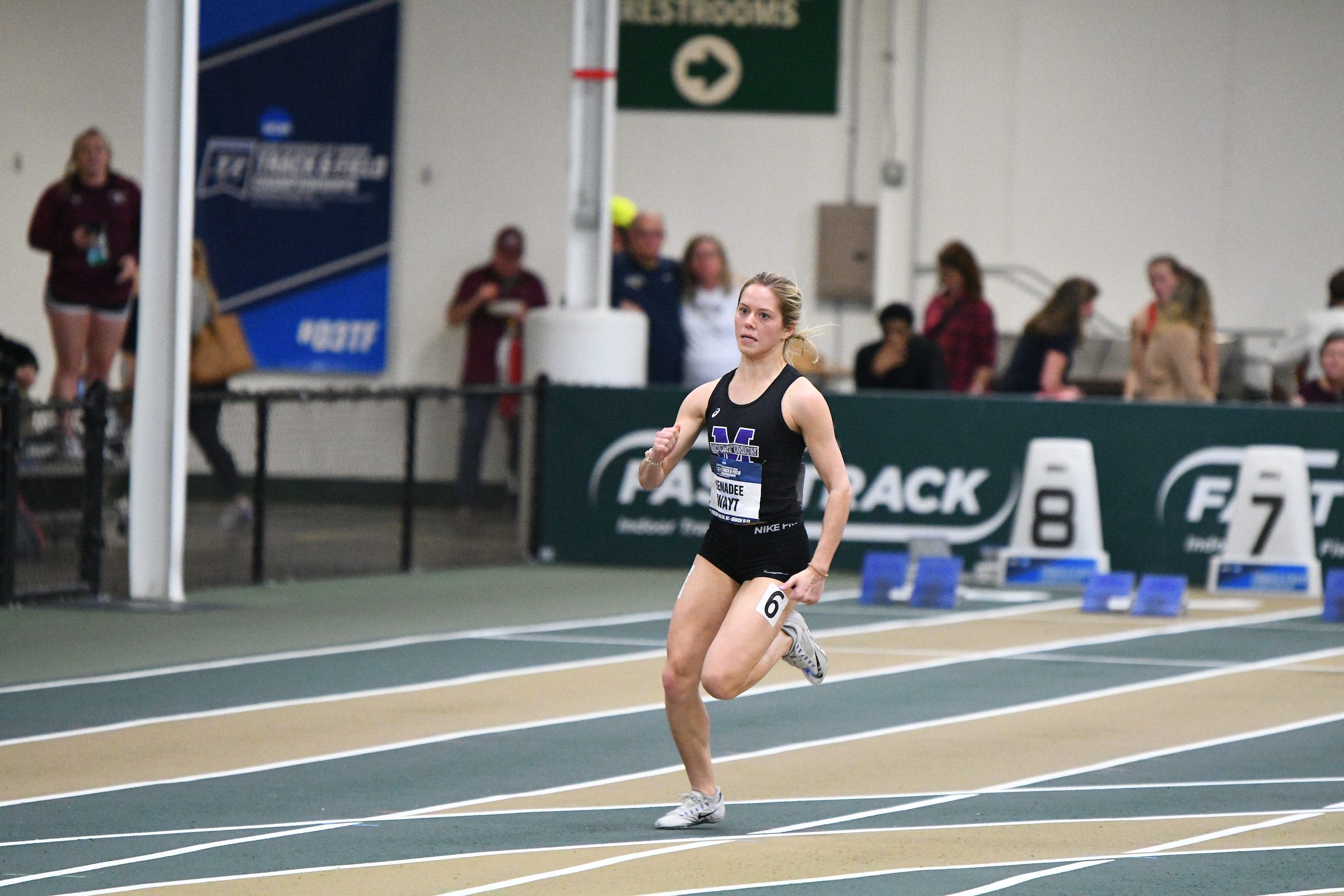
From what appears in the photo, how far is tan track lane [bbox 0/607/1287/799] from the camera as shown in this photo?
8.46 metres

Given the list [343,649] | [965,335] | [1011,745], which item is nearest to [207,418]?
[343,649]

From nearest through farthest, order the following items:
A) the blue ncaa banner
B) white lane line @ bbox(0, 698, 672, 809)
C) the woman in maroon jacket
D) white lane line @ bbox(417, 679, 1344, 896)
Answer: white lane line @ bbox(417, 679, 1344, 896), white lane line @ bbox(0, 698, 672, 809), the woman in maroon jacket, the blue ncaa banner

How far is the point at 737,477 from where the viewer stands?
760 centimetres

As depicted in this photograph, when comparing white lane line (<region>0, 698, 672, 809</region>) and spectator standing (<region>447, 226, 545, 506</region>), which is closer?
white lane line (<region>0, 698, 672, 809</region>)

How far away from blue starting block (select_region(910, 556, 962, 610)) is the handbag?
6047mm

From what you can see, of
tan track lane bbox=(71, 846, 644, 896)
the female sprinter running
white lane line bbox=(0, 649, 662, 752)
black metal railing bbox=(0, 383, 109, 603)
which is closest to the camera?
tan track lane bbox=(71, 846, 644, 896)

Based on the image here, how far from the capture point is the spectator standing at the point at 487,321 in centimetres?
1941

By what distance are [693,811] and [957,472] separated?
8.34 meters

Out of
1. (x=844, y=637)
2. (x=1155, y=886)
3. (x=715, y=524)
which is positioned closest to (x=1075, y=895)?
(x=1155, y=886)

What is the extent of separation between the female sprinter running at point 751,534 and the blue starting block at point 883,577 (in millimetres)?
6453

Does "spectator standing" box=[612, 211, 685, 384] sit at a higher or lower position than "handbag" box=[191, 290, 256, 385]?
higher

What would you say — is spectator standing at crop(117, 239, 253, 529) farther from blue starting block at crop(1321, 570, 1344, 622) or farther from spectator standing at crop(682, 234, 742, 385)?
blue starting block at crop(1321, 570, 1344, 622)

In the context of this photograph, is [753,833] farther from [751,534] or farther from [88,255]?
[88,255]

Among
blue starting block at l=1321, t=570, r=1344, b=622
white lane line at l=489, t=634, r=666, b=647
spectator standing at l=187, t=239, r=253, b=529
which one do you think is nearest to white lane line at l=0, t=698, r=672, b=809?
white lane line at l=489, t=634, r=666, b=647
